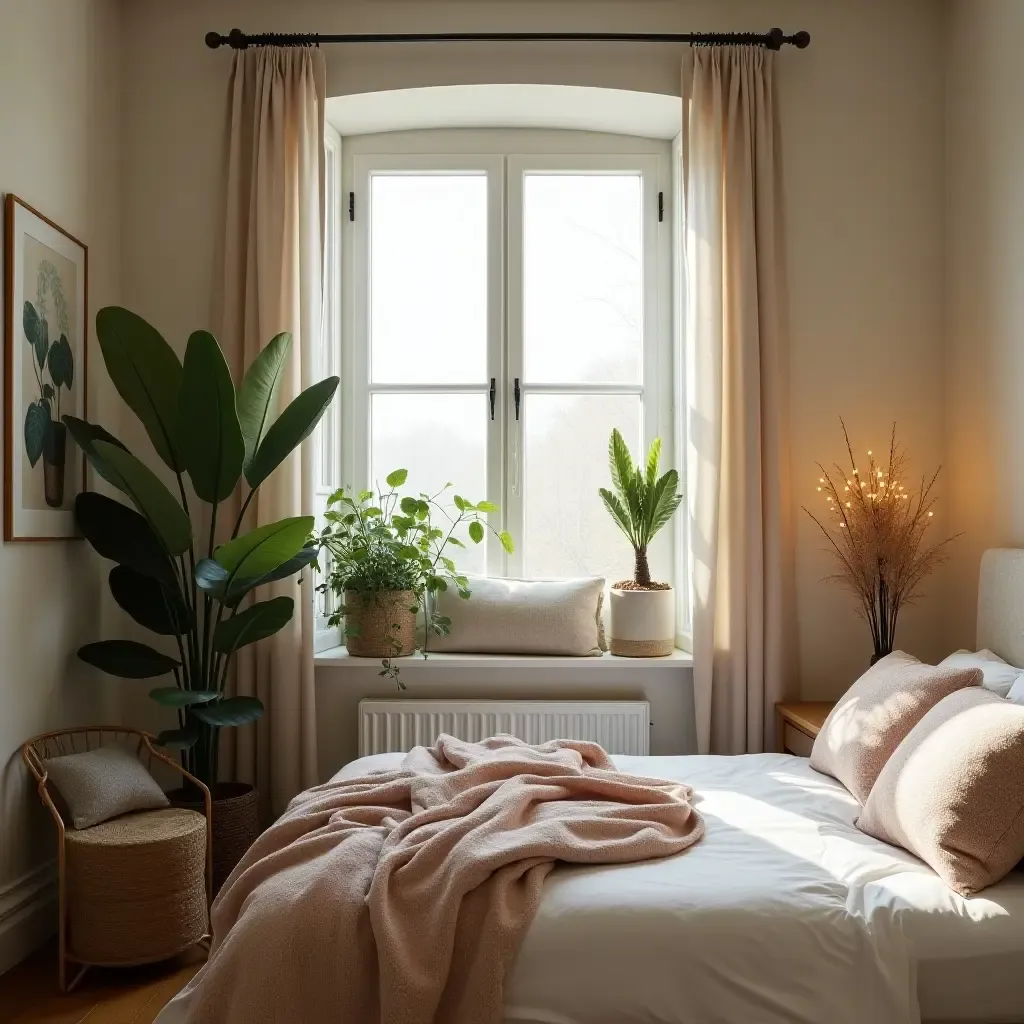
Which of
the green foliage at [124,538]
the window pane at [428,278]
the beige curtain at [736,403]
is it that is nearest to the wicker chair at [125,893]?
the green foliage at [124,538]

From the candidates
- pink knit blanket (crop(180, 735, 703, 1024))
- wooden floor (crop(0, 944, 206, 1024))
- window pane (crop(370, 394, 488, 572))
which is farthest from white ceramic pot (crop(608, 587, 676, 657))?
wooden floor (crop(0, 944, 206, 1024))

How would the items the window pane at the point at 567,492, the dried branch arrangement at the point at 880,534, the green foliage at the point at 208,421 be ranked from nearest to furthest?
the green foliage at the point at 208,421
the dried branch arrangement at the point at 880,534
the window pane at the point at 567,492

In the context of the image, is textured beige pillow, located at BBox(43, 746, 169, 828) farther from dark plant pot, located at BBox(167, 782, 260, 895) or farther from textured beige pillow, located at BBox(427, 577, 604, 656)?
textured beige pillow, located at BBox(427, 577, 604, 656)

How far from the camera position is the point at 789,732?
3566 mm

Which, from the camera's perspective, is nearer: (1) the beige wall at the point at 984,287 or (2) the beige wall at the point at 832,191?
(1) the beige wall at the point at 984,287

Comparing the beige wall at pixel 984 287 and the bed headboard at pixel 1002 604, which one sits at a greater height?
the beige wall at pixel 984 287

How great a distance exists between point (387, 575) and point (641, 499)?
96cm

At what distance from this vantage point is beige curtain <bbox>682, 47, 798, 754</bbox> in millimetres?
3652

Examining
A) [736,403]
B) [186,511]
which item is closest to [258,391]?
[186,511]

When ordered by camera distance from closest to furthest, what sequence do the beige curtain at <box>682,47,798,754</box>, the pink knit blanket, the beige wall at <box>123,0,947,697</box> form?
1. the pink knit blanket
2. the beige curtain at <box>682,47,798,754</box>
3. the beige wall at <box>123,0,947,697</box>

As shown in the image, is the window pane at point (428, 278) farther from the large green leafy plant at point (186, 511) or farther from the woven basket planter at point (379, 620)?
the woven basket planter at point (379, 620)

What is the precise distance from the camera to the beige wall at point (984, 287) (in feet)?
11.0

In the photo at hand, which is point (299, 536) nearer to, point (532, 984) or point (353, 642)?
point (353, 642)

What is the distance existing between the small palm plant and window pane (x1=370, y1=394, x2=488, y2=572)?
0.65 meters
